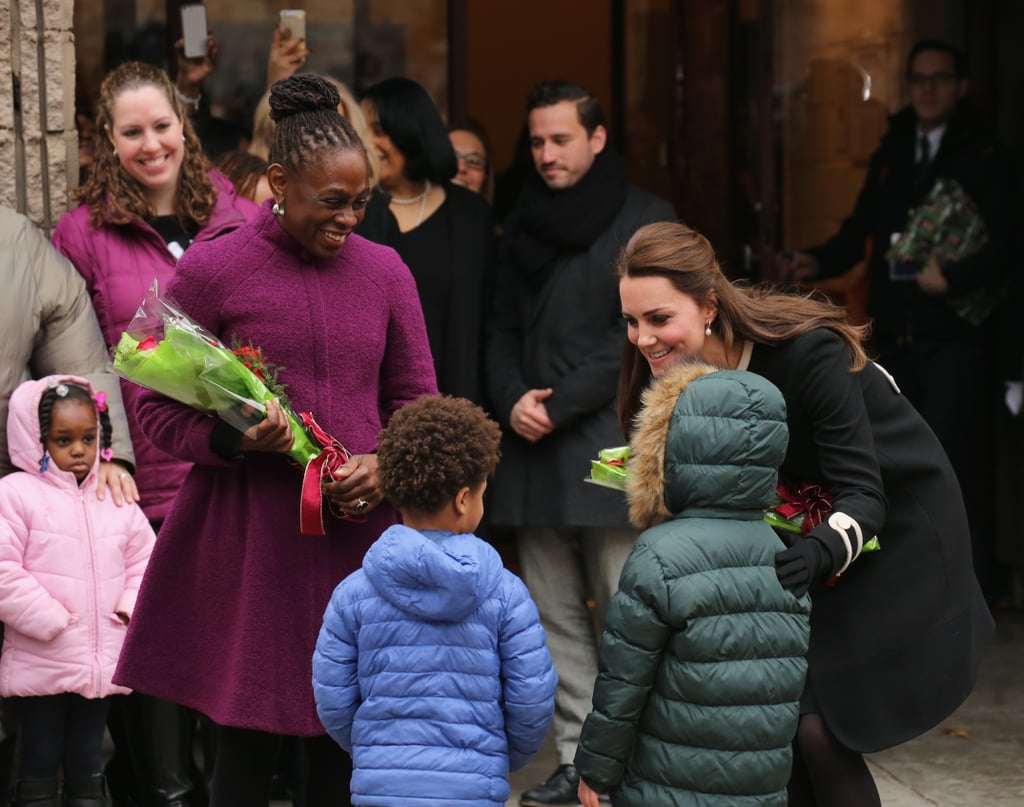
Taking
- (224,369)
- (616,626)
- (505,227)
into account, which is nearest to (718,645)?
(616,626)

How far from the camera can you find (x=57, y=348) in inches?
188

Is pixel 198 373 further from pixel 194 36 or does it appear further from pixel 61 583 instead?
pixel 194 36

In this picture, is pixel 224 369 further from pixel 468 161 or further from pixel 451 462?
pixel 468 161

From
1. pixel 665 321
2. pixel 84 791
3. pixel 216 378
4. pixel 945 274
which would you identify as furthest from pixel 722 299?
pixel 945 274

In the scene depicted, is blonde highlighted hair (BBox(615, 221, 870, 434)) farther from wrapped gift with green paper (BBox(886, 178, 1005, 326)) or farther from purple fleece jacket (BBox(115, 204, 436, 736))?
wrapped gift with green paper (BBox(886, 178, 1005, 326))

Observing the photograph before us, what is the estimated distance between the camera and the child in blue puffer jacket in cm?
340

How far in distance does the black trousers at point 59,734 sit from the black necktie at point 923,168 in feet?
13.9

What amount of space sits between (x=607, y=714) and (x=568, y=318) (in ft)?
7.07

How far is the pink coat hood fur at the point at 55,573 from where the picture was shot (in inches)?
174

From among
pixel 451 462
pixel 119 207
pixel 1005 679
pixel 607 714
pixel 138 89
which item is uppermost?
pixel 138 89

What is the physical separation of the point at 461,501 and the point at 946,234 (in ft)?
13.3

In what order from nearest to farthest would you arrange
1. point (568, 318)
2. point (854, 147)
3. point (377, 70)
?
point (568, 318), point (377, 70), point (854, 147)

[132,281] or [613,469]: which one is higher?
[132,281]

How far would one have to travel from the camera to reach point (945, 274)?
6.95m
